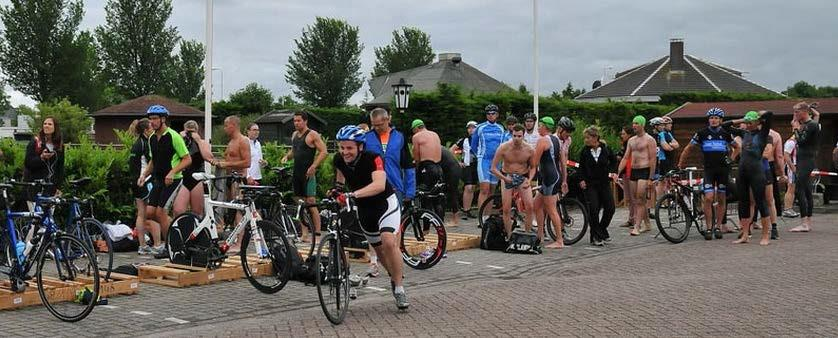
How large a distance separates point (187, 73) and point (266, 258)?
257 feet

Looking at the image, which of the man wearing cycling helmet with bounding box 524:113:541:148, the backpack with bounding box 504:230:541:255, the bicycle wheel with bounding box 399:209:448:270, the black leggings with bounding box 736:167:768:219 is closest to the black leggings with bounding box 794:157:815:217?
the black leggings with bounding box 736:167:768:219

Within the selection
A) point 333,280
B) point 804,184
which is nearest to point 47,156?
point 333,280

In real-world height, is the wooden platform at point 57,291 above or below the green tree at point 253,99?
below

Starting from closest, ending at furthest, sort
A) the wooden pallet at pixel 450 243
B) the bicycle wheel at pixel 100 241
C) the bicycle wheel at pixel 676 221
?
1. the bicycle wheel at pixel 100 241
2. the wooden pallet at pixel 450 243
3. the bicycle wheel at pixel 676 221

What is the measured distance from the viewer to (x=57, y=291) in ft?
26.8

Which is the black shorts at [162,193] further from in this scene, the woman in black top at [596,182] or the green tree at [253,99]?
the green tree at [253,99]

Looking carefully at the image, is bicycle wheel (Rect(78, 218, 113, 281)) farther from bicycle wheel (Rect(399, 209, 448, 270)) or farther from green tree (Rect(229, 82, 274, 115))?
green tree (Rect(229, 82, 274, 115))

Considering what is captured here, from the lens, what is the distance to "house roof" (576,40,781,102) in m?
65.4

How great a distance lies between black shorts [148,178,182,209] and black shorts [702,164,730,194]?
813 centimetres

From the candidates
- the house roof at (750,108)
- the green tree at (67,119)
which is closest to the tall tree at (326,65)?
the green tree at (67,119)

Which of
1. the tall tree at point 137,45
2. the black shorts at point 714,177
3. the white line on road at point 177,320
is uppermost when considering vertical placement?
the tall tree at point 137,45

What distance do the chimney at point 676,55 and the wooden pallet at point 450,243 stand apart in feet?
187

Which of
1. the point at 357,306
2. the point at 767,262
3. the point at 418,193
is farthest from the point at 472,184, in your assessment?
the point at 357,306

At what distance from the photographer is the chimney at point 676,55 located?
67438mm
